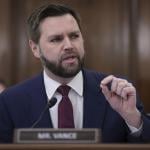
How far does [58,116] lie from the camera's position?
1.73 m

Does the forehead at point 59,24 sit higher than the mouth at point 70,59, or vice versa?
the forehead at point 59,24

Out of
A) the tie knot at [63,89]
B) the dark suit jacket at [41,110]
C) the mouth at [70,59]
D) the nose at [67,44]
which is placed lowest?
the dark suit jacket at [41,110]

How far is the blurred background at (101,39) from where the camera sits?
355 cm

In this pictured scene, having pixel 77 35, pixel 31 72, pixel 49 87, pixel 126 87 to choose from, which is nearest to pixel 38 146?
pixel 126 87

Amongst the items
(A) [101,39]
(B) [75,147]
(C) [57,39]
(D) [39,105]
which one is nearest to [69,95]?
(D) [39,105]

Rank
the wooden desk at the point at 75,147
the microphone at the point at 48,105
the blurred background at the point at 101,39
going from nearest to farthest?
the wooden desk at the point at 75,147, the microphone at the point at 48,105, the blurred background at the point at 101,39

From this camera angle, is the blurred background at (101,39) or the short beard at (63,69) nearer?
the short beard at (63,69)

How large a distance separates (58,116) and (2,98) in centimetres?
25

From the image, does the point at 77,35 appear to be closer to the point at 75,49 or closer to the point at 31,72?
the point at 75,49

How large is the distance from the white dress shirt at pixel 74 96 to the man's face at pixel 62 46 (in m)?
0.05

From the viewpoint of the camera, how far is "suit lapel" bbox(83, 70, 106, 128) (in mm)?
1732

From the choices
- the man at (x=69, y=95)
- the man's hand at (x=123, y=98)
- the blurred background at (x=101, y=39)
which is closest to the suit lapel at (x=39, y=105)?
the man at (x=69, y=95)

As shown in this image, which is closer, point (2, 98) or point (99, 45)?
point (2, 98)

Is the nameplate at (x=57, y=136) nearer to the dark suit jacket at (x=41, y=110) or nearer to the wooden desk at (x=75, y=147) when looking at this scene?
the wooden desk at (x=75, y=147)
